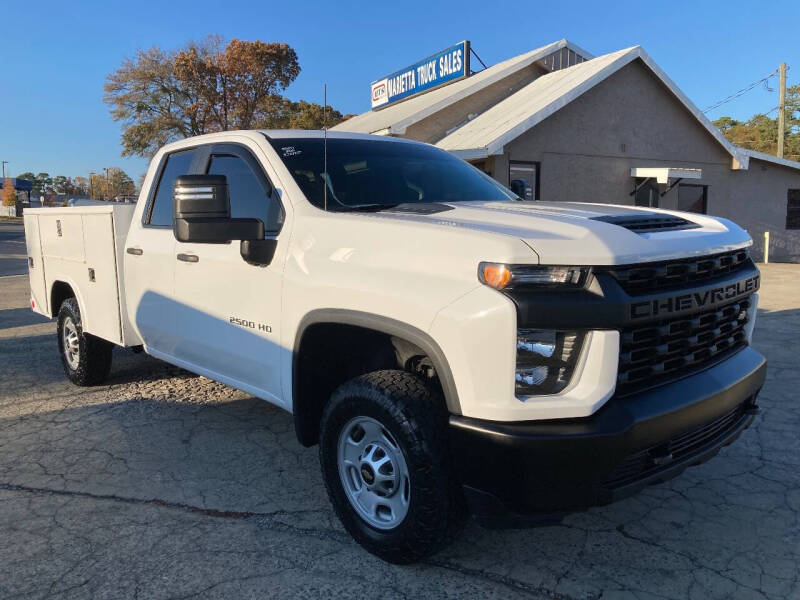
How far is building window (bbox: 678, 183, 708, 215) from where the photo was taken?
18.6 m

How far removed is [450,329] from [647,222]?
3.49ft

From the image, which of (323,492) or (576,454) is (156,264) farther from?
(576,454)

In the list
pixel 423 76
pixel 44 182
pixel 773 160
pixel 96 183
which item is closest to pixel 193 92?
pixel 423 76

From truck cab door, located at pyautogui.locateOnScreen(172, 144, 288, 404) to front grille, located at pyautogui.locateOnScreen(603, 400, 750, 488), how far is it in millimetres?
1698

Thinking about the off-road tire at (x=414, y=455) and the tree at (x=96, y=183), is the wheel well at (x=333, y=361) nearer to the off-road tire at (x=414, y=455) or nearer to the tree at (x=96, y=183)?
the off-road tire at (x=414, y=455)

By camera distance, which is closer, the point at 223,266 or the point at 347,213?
the point at 347,213

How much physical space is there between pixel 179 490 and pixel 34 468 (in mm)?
1032

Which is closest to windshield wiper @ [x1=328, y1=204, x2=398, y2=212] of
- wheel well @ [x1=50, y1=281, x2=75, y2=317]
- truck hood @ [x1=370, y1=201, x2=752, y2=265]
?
truck hood @ [x1=370, y1=201, x2=752, y2=265]

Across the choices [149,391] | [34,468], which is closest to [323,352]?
[34,468]

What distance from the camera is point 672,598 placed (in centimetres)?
259

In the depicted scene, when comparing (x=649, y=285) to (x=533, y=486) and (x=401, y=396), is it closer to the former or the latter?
(x=533, y=486)

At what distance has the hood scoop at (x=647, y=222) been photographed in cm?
271

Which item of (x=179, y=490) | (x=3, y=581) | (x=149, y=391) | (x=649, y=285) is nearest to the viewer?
(x=649, y=285)

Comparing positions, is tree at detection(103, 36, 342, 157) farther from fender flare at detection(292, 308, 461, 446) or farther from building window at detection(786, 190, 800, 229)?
fender flare at detection(292, 308, 461, 446)
